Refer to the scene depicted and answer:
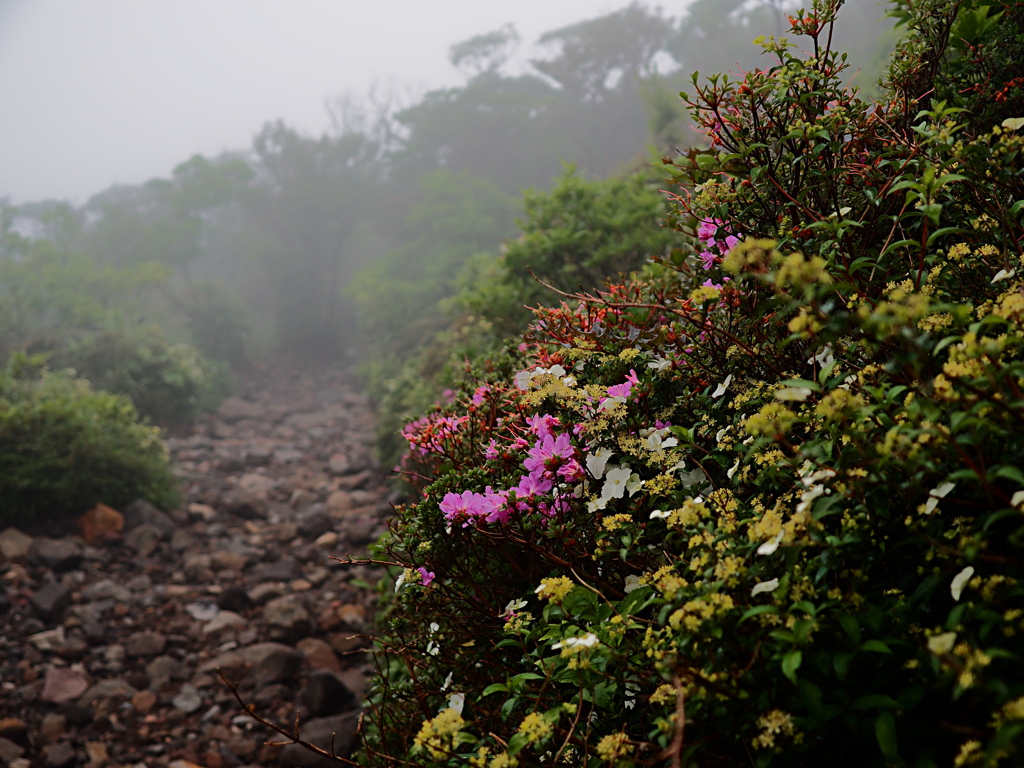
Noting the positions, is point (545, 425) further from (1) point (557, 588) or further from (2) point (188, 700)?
(2) point (188, 700)

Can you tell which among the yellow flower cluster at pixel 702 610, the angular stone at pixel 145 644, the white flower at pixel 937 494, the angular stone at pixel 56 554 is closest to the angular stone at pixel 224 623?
the angular stone at pixel 145 644

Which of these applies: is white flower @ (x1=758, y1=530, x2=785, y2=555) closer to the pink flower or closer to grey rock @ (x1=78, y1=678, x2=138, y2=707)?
the pink flower

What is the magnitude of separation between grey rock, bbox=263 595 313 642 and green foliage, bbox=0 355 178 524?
2.40 metres

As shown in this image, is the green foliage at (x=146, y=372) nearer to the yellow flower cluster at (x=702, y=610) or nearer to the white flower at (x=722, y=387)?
the white flower at (x=722, y=387)

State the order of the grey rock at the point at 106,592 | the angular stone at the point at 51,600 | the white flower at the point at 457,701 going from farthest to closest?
the grey rock at the point at 106,592 < the angular stone at the point at 51,600 < the white flower at the point at 457,701

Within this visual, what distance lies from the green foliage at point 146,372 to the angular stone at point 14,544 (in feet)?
15.3

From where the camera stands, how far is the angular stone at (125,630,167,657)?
379cm

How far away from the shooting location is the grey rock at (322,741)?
112 inches

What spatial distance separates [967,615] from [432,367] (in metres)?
6.28

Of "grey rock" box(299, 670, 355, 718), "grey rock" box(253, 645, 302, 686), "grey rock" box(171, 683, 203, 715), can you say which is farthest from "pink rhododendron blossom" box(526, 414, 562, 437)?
"grey rock" box(171, 683, 203, 715)

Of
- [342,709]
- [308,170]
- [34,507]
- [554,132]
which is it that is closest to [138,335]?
[34,507]

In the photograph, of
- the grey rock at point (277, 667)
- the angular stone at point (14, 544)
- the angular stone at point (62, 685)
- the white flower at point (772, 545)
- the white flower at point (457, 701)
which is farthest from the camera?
the angular stone at point (14, 544)

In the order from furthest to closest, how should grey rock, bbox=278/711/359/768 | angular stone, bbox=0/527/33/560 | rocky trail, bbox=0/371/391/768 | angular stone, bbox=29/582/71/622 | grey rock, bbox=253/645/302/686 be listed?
angular stone, bbox=0/527/33/560 → angular stone, bbox=29/582/71/622 → grey rock, bbox=253/645/302/686 → rocky trail, bbox=0/371/391/768 → grey rock, bbox=278/711/359/768

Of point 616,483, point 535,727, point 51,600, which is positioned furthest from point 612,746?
point 51,600
